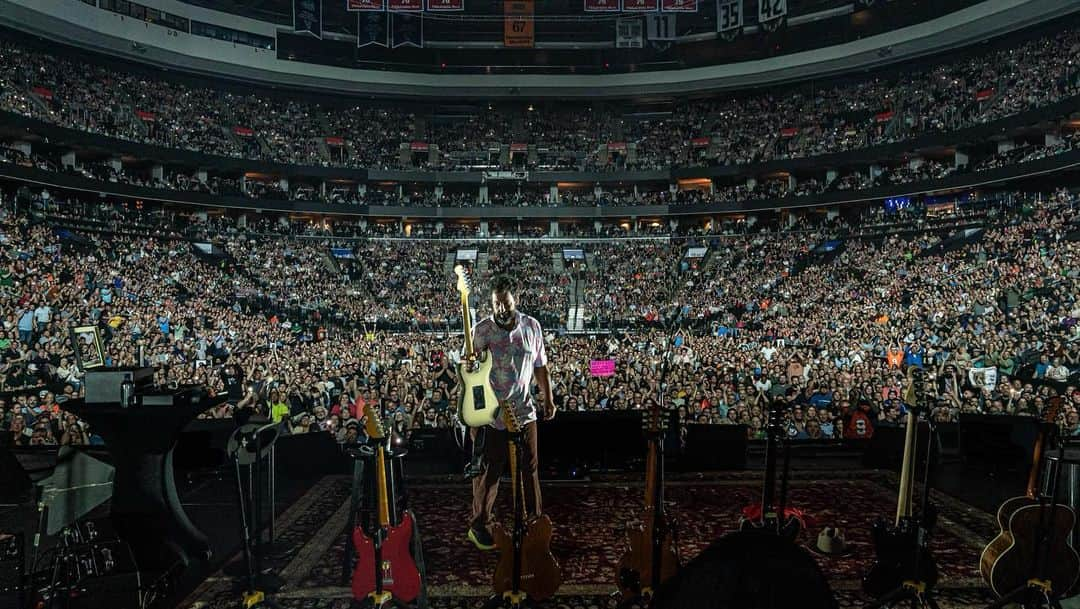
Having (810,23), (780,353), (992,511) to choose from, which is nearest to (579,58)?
(810,23)

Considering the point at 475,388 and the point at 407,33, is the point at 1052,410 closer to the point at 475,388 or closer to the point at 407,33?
the point at 475,388

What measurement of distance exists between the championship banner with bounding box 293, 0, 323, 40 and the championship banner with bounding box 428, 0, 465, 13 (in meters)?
5.08

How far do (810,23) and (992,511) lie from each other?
122ft

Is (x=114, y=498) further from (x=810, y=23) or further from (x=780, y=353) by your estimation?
(x=810, y=23)

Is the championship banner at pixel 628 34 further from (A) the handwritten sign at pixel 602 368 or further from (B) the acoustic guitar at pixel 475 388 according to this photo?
(B) the acoustic guitar at pixel 475 388

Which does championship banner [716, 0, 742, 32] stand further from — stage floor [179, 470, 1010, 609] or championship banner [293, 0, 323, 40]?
stage floor [179, 470, 1010, 609]

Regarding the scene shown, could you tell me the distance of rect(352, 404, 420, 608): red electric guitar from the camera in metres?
4.28

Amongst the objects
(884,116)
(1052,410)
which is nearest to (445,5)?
(1052,410)

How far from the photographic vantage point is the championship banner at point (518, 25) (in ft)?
95.7

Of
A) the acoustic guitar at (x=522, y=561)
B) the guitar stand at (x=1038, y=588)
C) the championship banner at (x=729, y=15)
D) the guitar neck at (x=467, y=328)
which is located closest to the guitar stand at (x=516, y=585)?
the acoustic guitar at (x=522, y=561)

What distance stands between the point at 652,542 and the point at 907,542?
1808mm

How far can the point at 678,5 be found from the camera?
854 inches

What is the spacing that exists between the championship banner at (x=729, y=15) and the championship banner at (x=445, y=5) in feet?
31.8

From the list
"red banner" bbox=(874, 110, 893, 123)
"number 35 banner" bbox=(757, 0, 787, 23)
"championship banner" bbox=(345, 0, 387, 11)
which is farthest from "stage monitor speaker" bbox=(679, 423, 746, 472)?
"red banner" bbox=(874, 110, 893, 123)
